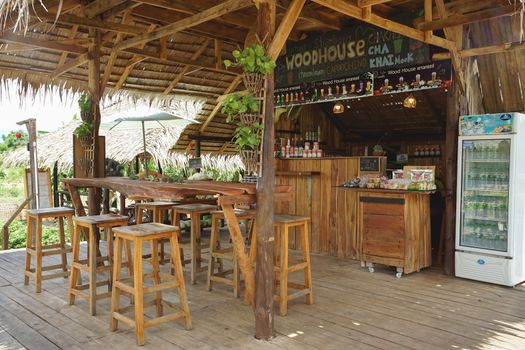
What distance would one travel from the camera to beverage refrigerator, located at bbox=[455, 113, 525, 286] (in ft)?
15.6

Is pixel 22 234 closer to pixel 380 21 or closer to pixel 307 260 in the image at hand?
pixel 307 260

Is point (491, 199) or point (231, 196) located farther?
point (491, 199)

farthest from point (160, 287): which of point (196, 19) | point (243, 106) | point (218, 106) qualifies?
point (218, 106)

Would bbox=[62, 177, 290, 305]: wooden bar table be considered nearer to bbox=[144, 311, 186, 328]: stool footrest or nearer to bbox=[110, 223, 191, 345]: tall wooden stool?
bbox=[110, 223, 191, 345]: tall wooden stool

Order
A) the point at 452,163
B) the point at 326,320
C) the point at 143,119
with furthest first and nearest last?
the point at 143,119 → the point at 452,163 → the point at 326,320

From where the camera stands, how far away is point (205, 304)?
163 inches

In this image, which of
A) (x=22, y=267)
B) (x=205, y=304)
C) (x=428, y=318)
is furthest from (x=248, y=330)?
(x=22, y=267)

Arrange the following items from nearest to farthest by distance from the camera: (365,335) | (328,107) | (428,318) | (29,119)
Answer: (365,335) → (428,318) → (29,119) → (328,107)

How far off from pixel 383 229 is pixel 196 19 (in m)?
3.29

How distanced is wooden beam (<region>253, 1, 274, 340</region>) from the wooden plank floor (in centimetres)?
24

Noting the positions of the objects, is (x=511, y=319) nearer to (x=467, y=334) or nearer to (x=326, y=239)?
(x=467, y=334)

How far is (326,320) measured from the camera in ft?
12.1

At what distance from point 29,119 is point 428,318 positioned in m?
7.41

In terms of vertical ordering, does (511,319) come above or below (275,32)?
below
